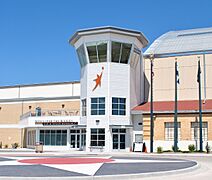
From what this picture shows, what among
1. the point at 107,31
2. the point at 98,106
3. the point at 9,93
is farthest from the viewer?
the point at 9,93

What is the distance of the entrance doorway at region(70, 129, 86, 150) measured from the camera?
160 ft

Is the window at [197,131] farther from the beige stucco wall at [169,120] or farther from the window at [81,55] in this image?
the window at [81,55]

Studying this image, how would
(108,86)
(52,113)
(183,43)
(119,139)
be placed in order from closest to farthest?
(108,86)
(119,139)
(52,113)
(183,43)

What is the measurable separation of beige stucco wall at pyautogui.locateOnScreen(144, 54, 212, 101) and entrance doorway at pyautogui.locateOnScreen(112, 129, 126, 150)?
8641 mm

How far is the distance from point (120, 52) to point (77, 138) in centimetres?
1190

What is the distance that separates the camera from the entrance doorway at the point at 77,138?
48.6m

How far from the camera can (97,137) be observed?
4572 centimetres

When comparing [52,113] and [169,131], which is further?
[52,113]

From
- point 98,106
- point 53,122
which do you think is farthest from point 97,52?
point 53,122

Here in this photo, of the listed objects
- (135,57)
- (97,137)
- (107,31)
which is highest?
(107,31)

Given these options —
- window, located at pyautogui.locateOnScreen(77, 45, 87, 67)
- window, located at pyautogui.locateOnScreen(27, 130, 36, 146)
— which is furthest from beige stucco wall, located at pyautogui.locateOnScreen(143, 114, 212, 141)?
window, located at pyautogui.locateOnScreen(27, 130, 36, 146)

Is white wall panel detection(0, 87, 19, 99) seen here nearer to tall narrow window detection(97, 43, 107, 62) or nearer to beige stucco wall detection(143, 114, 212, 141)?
tall narrow window detection(97, 43, 107, 62)

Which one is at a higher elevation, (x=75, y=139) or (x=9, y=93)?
(x=9, y=93)

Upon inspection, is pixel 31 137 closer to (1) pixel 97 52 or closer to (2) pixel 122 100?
(2) pixel 122 100
